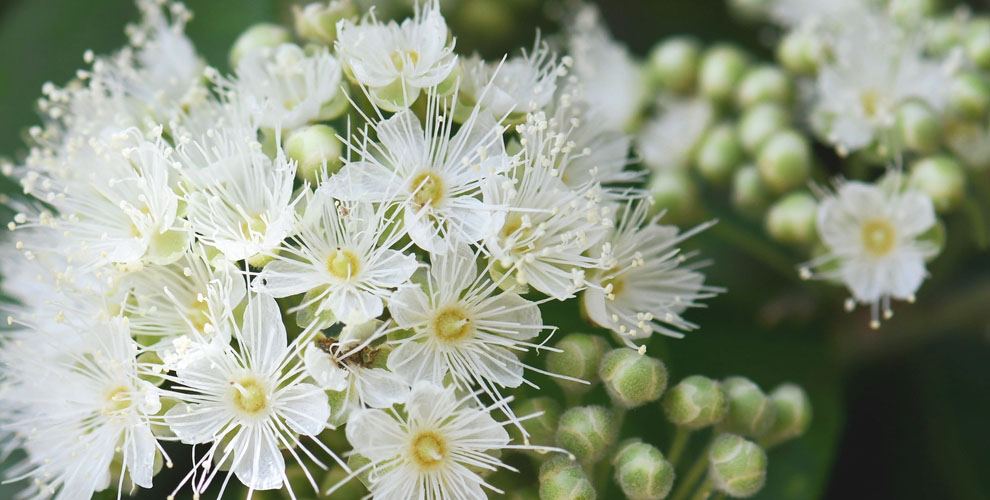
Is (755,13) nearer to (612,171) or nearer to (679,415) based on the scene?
(612,171)

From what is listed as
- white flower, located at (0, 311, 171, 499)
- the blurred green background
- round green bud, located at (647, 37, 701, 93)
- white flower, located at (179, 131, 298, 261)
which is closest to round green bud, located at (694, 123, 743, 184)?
the blurred green background

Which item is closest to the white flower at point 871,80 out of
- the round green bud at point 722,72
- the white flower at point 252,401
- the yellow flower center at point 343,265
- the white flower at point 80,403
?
the round green bud at point 722,72

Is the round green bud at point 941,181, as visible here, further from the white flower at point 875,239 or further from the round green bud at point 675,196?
the round green bud at point 675,196

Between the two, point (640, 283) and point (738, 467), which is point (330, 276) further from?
point (738, 467)

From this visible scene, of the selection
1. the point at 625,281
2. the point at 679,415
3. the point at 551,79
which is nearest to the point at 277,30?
the point at 551,79

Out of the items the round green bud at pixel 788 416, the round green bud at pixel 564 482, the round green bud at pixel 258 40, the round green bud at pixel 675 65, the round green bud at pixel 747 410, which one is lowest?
the round green bud at pixel 564 482

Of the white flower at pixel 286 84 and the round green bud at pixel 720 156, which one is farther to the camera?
the round green bud at pixel 720 156

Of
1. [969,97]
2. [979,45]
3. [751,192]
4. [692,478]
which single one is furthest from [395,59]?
[979,45]
